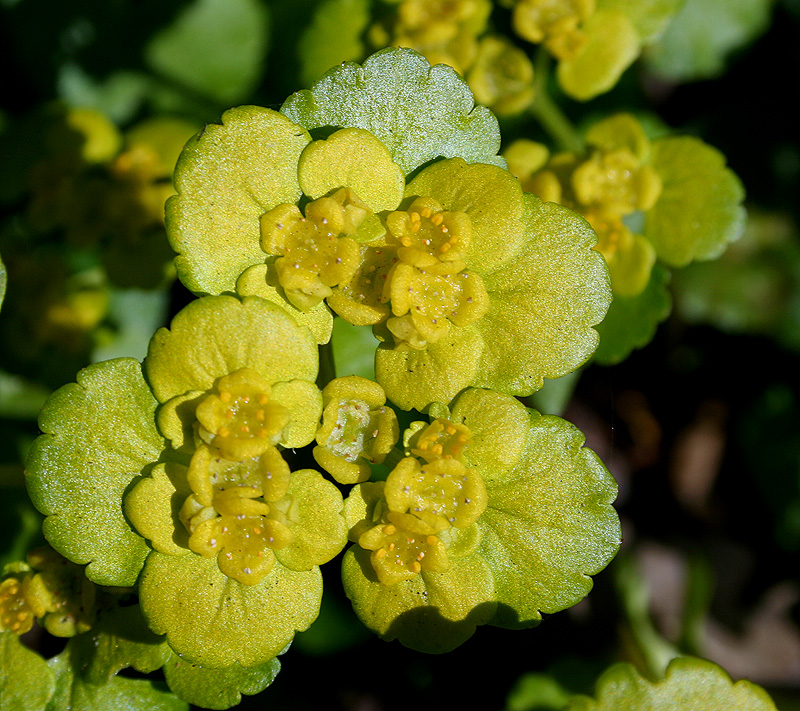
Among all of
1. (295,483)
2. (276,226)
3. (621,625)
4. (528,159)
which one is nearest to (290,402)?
(295,483)

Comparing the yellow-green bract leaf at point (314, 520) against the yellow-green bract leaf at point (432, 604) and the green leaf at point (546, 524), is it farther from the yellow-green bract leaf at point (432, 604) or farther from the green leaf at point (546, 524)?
the green leaf at point (546, 524)

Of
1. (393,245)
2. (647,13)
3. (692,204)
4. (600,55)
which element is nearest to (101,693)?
(393,245)

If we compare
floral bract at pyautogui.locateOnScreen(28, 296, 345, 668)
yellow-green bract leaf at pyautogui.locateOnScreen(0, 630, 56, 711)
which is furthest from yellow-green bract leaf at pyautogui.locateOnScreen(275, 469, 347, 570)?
yellow-green bract leaf at pyautogui.locateOnScreen(0, 630, 56, 711)

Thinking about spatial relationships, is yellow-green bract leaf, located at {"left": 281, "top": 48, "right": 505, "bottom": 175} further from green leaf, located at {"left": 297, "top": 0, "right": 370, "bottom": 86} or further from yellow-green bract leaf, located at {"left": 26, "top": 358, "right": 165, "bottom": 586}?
green leaf, located at {"left": 297, "top": 0, "right": 370, "bottom": 86}

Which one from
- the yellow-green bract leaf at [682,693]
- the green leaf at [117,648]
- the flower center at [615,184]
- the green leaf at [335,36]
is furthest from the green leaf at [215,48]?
the yellow-green bract leaf at [682,693]

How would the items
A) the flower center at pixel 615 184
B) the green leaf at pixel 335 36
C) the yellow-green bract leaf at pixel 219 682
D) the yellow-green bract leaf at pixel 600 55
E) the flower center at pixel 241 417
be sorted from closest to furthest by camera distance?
the flower center at pixel 241 417 < the yellow-green bract leaf at pixel 219 682 < the flower center at pixel 615 184 < the yellow-green bract leaf at pixel 600 55 < the green leaf at pixel 335 36
